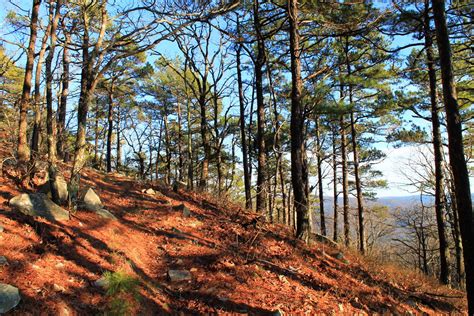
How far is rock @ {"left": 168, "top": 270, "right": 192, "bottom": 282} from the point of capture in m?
5.27

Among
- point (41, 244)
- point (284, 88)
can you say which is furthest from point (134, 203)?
point (284, 88)

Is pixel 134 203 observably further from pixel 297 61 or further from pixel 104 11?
pixel 297 61

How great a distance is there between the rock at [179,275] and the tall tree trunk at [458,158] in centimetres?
470

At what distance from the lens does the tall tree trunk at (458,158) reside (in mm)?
5250

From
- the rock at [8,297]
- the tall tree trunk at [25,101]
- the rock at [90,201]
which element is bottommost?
the rock at [8,297]

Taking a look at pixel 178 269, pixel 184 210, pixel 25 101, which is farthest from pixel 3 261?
pixel 184 210

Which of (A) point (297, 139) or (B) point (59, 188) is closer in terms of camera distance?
(B) point (59, 188)

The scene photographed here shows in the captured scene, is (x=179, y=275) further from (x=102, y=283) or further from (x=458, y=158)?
(x=458, y=158)

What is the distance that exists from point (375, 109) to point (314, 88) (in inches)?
170

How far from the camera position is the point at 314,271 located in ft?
21.4

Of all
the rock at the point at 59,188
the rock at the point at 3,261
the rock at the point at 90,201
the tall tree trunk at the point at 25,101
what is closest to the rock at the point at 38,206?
the rock at the point at 59,188

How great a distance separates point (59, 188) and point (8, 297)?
10.6ft

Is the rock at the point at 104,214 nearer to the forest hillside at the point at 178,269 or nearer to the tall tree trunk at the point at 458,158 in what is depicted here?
the forest hillside at the point at 178,269

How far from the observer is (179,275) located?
536 centimetres
